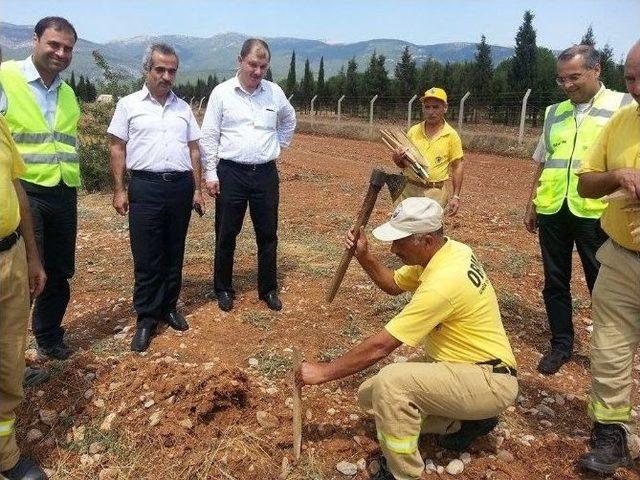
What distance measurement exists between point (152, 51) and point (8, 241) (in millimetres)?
1764

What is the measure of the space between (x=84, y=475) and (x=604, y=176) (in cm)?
298

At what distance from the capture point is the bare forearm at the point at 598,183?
258 cm

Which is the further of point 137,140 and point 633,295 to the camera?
point 137,140

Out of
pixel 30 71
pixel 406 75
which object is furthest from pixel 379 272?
pixel 406 75

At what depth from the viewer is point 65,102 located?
3.38 meters

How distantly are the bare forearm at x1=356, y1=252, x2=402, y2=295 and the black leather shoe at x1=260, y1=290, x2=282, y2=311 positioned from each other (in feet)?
5.14

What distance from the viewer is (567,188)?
3.50 meters

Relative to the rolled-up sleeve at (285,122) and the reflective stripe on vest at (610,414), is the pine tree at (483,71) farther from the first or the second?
the reflective stripe on vest at (610,414)

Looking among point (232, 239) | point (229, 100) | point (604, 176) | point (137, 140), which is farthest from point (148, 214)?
point (604, 176)

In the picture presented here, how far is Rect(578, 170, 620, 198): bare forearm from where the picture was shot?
2.58m

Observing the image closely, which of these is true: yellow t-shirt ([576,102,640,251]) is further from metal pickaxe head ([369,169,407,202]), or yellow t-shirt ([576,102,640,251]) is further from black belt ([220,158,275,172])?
black belt ([220,158,275,172])

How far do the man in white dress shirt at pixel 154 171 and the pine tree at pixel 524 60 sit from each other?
1042 inches

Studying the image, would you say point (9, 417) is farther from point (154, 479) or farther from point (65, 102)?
point (65, 102)

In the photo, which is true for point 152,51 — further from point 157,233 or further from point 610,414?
point 610,414
